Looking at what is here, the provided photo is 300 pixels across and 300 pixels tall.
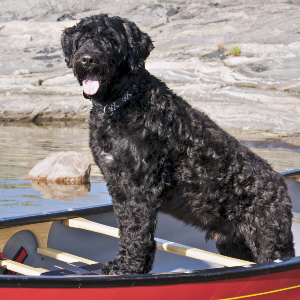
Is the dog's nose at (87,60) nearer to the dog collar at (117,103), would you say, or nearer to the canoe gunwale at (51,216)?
the dog collar at (117,103)

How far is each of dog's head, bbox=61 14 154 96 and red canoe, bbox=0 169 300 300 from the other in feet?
4.99

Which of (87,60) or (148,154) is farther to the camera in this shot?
(148,154)

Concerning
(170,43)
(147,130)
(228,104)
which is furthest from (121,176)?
(170,43)

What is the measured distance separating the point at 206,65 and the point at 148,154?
55.7 ft

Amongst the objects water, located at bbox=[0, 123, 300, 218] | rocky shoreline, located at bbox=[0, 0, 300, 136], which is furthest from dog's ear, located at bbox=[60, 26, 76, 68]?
rocky shoreline, located at bbox=[0, 0, 300, 136]

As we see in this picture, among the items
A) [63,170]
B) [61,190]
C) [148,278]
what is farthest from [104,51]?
[63,170]

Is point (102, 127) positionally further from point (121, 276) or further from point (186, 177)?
point (121, 276)

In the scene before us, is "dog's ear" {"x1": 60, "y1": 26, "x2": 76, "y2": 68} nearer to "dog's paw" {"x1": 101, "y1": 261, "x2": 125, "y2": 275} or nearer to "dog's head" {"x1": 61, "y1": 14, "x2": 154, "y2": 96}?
"dog's head" {"x1": 61, "y1": 14, "x2": 154, "y2": 96}

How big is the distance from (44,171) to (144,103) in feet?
21.7

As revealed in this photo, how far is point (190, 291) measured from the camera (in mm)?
3312

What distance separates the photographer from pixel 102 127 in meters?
3.54

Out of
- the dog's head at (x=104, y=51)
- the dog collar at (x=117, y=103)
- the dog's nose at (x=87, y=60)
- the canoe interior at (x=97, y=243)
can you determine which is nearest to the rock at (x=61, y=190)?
the canoe interior at (x=97, y=243)

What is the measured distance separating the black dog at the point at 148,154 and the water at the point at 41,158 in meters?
4.37

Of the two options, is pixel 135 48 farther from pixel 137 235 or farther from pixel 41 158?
pixel 41 158
